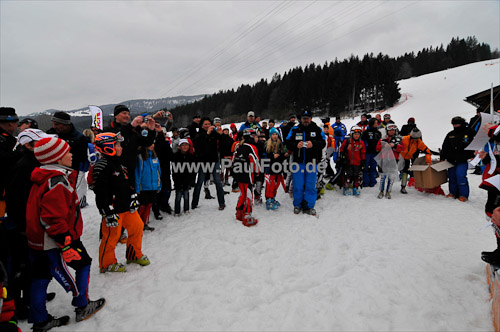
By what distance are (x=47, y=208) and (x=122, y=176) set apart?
1.12 m

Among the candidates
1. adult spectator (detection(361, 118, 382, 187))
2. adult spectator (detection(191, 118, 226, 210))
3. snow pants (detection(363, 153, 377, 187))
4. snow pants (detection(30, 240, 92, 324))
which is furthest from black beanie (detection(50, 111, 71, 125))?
snow pants (detection(363, 153, 377, 187))

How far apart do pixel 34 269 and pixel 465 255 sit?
5.91m

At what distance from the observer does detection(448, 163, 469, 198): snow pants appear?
6.13 metres

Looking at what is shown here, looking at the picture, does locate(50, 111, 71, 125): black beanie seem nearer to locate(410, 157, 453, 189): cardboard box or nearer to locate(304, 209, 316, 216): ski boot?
locate(304, 209, 316, 216): ski boot

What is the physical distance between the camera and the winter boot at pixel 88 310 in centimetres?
274

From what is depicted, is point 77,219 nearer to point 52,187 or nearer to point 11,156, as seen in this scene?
point 52,187

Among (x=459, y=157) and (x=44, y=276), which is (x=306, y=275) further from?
(x=459, y=157)

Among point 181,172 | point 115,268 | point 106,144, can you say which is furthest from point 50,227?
point 181,172

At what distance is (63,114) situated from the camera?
375cm

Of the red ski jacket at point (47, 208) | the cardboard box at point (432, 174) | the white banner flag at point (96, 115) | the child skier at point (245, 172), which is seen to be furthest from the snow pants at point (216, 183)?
the white banner flag at point (96, 115)

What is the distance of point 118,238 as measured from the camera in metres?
3.53

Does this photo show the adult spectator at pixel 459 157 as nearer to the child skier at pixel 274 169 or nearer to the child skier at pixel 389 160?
the child skier at pixel 389 160

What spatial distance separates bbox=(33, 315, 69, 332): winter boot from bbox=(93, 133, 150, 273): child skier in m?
0.91

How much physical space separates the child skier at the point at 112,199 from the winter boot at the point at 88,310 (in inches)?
28.2
